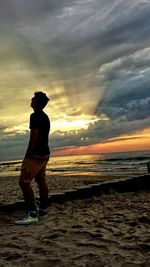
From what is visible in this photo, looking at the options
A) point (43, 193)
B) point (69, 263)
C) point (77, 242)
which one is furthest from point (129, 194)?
point (69, 263)

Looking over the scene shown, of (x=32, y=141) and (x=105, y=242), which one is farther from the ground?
(x=32, y=141)

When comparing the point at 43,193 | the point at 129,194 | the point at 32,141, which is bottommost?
the point at 129,194

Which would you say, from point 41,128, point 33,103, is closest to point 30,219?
point 41,128

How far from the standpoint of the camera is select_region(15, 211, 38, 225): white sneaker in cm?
580

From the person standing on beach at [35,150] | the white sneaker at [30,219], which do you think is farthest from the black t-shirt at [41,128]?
the white sneaker at [30,219]

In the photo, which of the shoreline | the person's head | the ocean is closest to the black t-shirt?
→ the person's head

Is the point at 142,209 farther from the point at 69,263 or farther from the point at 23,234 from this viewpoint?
the point at 69,263

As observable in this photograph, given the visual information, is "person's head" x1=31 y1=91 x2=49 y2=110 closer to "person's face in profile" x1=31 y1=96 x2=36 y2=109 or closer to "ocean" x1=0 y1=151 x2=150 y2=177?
"person's face in profile" x1=31 y1=96 x2=36 y2=109

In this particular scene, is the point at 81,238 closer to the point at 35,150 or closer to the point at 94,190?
the point at 35,150

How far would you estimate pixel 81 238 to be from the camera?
16.1 ft

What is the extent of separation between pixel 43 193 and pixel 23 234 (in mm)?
1344

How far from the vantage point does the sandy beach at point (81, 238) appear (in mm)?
3997

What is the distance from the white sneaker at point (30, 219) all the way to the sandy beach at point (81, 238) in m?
0.12

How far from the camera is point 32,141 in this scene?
582 cm
